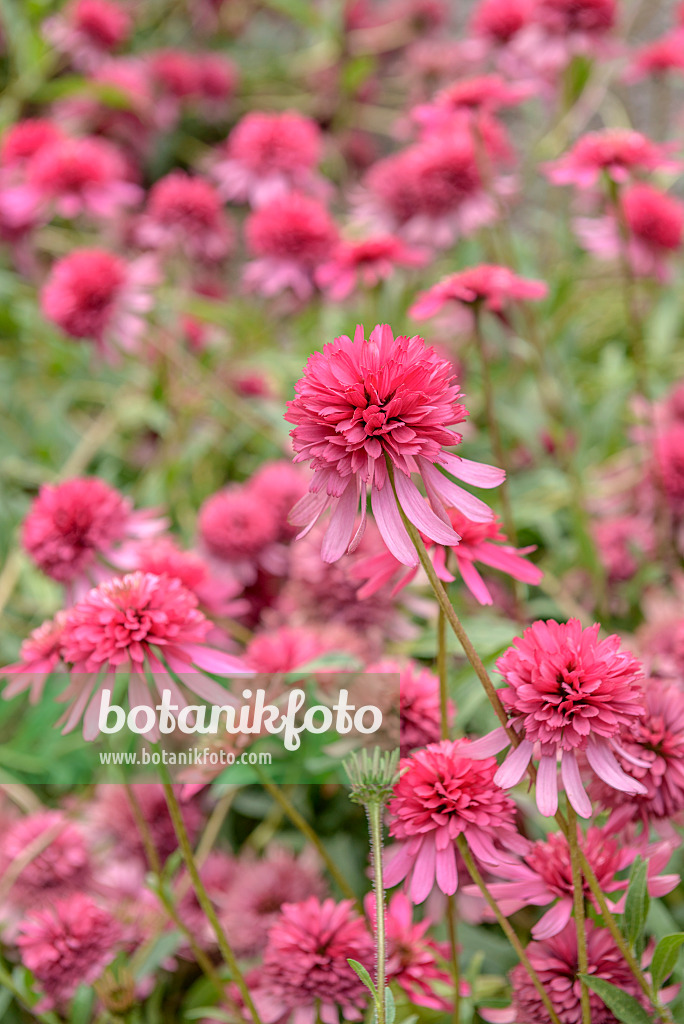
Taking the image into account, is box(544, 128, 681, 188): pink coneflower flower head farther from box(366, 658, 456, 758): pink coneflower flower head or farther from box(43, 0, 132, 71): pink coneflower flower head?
box(43, 0, 132, 71): pink coneflower flower head

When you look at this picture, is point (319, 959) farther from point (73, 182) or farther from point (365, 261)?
point (73, 182)

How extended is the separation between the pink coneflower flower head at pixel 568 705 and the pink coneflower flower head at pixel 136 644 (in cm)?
12

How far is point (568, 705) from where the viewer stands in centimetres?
29

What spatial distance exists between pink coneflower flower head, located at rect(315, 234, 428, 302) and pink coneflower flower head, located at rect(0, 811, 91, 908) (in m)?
0.44

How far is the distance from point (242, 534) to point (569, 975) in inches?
14.9

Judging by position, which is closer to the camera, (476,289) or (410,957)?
(410,957)

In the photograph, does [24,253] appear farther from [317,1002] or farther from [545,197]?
[317,1002]

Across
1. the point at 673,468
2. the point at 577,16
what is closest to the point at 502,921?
the point at 673,468

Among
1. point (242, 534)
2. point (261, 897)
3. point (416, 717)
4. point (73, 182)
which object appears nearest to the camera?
point (416, 717)

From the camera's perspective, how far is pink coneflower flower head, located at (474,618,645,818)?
292mm

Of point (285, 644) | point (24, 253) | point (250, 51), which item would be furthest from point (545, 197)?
point (285, 644)

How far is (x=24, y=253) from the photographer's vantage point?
1.06 metres

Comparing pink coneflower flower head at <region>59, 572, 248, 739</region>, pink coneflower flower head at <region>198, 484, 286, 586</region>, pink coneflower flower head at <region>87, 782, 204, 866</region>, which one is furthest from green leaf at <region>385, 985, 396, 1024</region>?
pink coneflower flower head at <region>198, 484, 286, 586</region>

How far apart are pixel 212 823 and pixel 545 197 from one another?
3.56 ft
